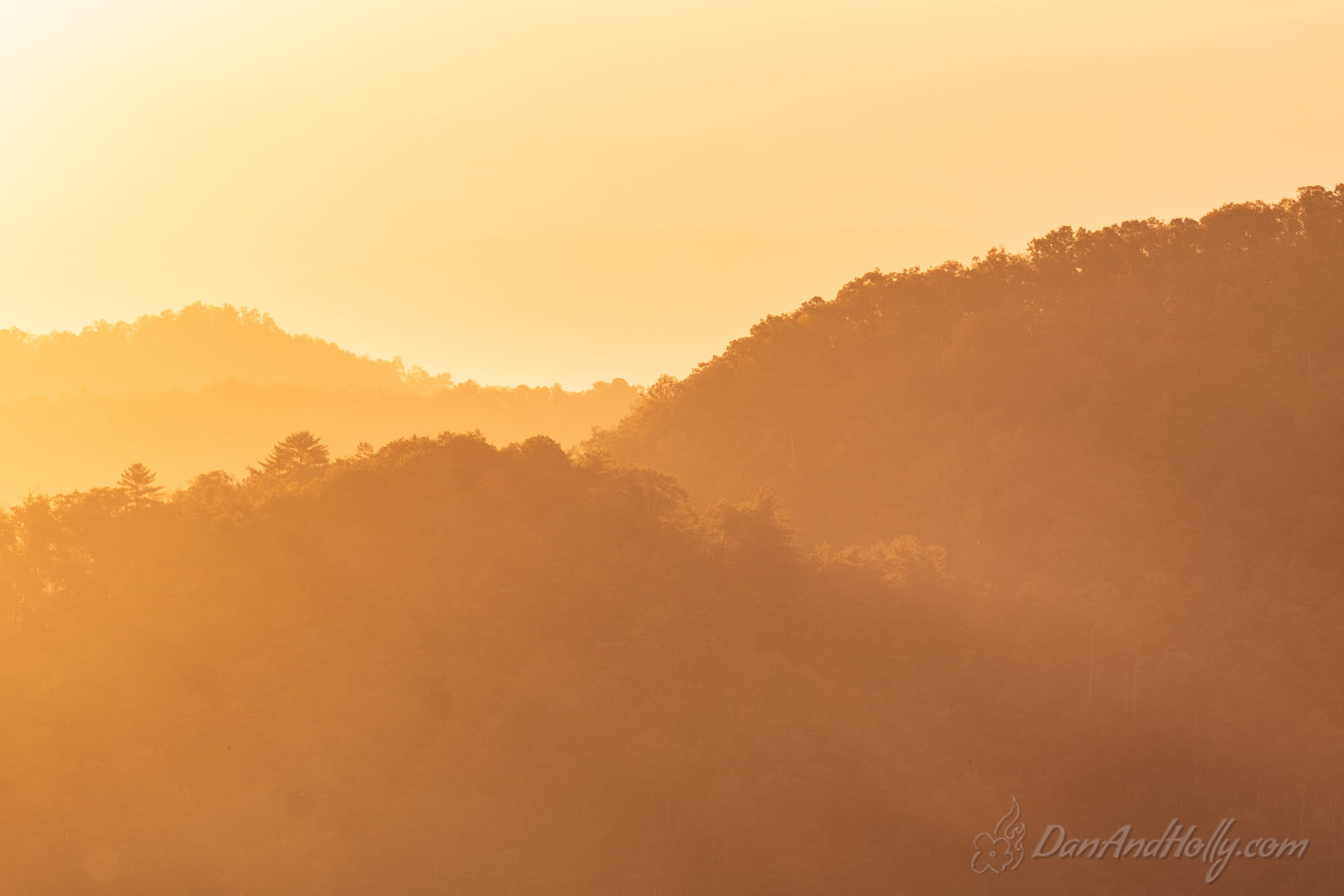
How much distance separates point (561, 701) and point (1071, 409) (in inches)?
1322

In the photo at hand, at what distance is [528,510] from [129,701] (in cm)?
1488

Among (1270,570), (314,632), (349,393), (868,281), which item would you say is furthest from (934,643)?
(349,393)

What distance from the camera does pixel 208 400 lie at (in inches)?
4966

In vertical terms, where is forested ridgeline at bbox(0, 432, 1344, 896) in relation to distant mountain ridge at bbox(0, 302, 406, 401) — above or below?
below

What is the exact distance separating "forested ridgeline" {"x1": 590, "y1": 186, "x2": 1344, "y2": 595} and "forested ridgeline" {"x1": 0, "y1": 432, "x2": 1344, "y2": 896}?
7523 millimetres

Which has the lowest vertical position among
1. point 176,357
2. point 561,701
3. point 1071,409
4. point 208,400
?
point 561,701

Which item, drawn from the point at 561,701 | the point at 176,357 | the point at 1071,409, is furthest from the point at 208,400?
the point at 561,701

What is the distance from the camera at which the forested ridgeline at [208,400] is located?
391ft

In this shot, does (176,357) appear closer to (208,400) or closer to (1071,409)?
(208,400)

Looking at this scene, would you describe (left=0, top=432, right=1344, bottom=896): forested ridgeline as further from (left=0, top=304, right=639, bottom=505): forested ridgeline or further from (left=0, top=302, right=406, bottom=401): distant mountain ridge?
(left=0, top=302, right=406, bottom=401): distant mountain ridge

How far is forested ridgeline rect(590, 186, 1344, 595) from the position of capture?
59375 millimetres

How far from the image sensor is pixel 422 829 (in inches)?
1531

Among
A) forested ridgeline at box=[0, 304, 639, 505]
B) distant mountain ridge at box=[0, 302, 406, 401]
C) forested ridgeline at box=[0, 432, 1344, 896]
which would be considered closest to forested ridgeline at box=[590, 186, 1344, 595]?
forested ridgeline at box=[0, 432, 1344, 896]

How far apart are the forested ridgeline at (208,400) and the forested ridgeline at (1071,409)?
153 ft
